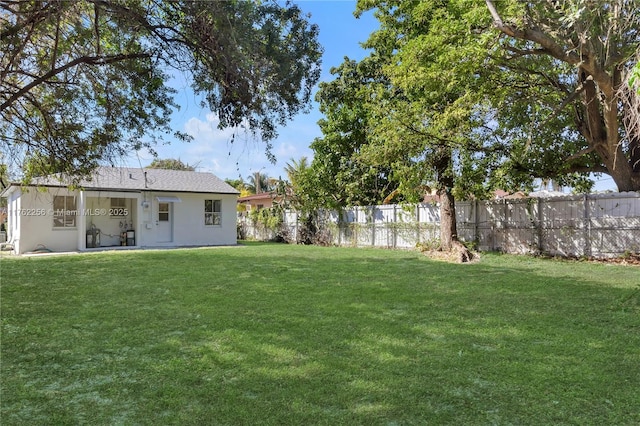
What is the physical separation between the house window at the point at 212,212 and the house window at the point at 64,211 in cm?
585

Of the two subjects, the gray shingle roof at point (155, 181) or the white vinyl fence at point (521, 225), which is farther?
the gray shingle roof at point (155, 181)

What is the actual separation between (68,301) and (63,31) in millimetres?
4480

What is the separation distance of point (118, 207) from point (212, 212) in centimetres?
435

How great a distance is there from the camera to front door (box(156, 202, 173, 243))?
2064 centimetres

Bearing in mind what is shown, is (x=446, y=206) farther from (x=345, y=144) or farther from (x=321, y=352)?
(x=321, y=352)

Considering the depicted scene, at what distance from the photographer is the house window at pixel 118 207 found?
20089 millimetres

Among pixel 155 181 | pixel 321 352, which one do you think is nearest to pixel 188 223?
pixel 155 181

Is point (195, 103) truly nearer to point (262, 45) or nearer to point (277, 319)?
point (262, 45)

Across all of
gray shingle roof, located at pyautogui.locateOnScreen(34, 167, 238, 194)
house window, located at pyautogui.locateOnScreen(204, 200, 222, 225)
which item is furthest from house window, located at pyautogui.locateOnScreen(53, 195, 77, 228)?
house window, located at pyautogui.locateOnScreen(204, 200, 222, 225)

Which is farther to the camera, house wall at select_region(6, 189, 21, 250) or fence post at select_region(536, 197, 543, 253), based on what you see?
house wall at select_region(6, 189, 21, 250)

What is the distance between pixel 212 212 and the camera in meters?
22.2

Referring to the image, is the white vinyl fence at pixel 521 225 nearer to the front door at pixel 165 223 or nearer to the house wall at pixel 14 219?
the front door at pixel 165 223

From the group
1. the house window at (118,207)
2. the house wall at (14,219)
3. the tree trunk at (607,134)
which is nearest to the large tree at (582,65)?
the tree trunk at (607,134)

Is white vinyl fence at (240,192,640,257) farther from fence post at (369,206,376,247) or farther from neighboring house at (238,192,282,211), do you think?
neighboring house at (238,192,282,211)
